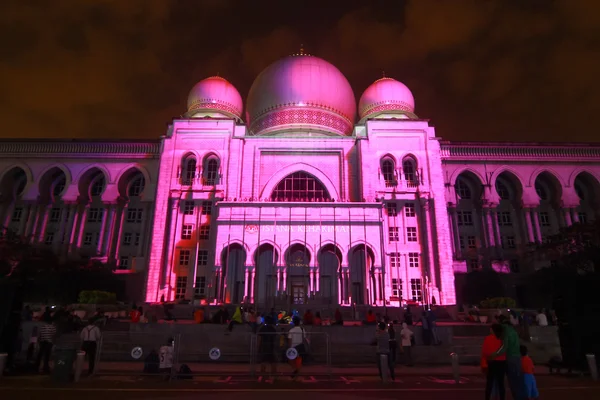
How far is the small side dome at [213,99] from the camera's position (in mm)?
41406

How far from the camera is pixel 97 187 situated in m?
41.1

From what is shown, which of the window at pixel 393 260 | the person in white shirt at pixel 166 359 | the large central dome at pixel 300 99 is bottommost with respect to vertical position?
the person in white shirt at pixel 166 359

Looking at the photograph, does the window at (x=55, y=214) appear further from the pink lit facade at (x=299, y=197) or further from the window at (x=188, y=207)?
the window at (x=188, y=207)

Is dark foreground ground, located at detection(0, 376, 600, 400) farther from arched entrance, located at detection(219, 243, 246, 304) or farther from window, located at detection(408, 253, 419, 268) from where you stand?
window, located at detection(408, 253, 419, 268)

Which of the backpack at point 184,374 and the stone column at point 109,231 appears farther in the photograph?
the stone column at point 109,231

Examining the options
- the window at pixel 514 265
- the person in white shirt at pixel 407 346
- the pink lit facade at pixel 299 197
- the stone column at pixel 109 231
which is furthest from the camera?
the window at pixel 514 265

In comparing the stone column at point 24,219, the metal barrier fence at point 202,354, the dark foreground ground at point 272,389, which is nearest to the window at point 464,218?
the metal barrier fence at point 202,354

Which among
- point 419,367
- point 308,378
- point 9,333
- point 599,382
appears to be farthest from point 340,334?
point 9,333

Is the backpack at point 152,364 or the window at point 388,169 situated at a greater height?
the window at point 388,169

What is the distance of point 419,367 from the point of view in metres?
14.1

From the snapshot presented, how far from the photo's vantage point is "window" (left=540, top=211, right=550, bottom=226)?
39072 millimetres

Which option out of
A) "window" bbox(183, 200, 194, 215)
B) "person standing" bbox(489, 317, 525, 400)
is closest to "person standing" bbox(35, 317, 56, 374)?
"person standing" bbox(489, 317, 525, 400)

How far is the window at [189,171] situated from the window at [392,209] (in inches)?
663

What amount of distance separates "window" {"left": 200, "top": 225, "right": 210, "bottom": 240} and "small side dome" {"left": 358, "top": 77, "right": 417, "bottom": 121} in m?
20.2
